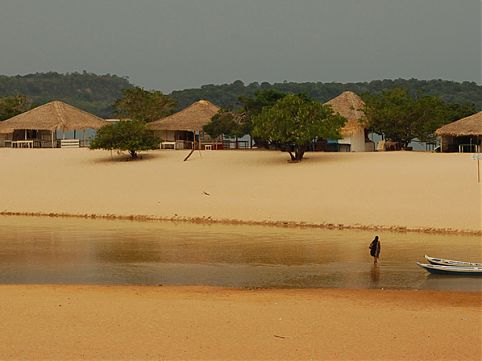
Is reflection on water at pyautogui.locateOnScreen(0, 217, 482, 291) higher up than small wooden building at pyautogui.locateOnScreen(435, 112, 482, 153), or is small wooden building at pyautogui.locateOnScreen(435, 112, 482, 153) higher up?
small wooden building at pyautogui.locateOnScreen(435, 112, 482, 153)

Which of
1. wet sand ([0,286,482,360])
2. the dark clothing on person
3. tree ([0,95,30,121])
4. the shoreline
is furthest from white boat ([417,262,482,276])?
tree ([0,95,30,121])

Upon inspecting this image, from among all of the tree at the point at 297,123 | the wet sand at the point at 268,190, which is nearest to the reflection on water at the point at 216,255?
the wet sand at the point at 268,190

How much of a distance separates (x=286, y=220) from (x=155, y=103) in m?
39.0

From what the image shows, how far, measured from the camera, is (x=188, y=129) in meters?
60.0

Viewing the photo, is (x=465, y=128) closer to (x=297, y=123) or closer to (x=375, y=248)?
(x=297, y=123)

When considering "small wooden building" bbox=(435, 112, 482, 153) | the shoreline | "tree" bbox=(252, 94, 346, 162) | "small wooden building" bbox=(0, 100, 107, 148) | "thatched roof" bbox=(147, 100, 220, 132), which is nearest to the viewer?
the shoreline

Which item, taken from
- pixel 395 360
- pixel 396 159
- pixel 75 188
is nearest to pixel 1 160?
pixel 75 188

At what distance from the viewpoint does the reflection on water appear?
71.9ft

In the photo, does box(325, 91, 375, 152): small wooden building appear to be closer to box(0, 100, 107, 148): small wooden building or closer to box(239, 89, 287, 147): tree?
box(239, 89, 287, 147): tree

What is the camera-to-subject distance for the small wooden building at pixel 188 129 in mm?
60219

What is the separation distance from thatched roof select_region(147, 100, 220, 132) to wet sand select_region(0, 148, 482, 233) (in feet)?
27.1

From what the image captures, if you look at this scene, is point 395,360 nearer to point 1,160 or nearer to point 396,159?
point 396,159

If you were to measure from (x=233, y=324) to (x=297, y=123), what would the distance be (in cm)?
3345

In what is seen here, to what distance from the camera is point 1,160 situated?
177 feet
